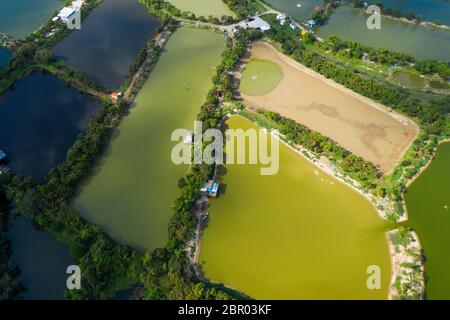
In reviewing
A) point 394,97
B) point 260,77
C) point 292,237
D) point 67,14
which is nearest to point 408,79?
point 394,97

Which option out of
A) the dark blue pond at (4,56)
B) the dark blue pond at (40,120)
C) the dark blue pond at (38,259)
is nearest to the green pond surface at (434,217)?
the dark blue pond at (38,259)

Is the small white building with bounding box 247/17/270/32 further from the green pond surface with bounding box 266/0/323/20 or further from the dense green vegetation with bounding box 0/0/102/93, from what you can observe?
the dense green vegetation with bounding box 0/0/102/93

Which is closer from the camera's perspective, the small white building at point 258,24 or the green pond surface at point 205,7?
the small white building at point 258,24

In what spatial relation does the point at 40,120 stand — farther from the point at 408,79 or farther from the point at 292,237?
the point at 408,79

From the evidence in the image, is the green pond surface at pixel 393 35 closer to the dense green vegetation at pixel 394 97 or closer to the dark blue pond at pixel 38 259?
the dense green vegetation at pixel 394 97

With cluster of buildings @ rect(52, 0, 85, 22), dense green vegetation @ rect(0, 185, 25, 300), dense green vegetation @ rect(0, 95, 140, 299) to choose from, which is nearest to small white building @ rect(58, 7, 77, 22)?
cluster of buildings @ rect(52, 0, 85, 22)

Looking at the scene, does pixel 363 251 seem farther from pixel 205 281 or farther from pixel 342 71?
pixel 342 71
